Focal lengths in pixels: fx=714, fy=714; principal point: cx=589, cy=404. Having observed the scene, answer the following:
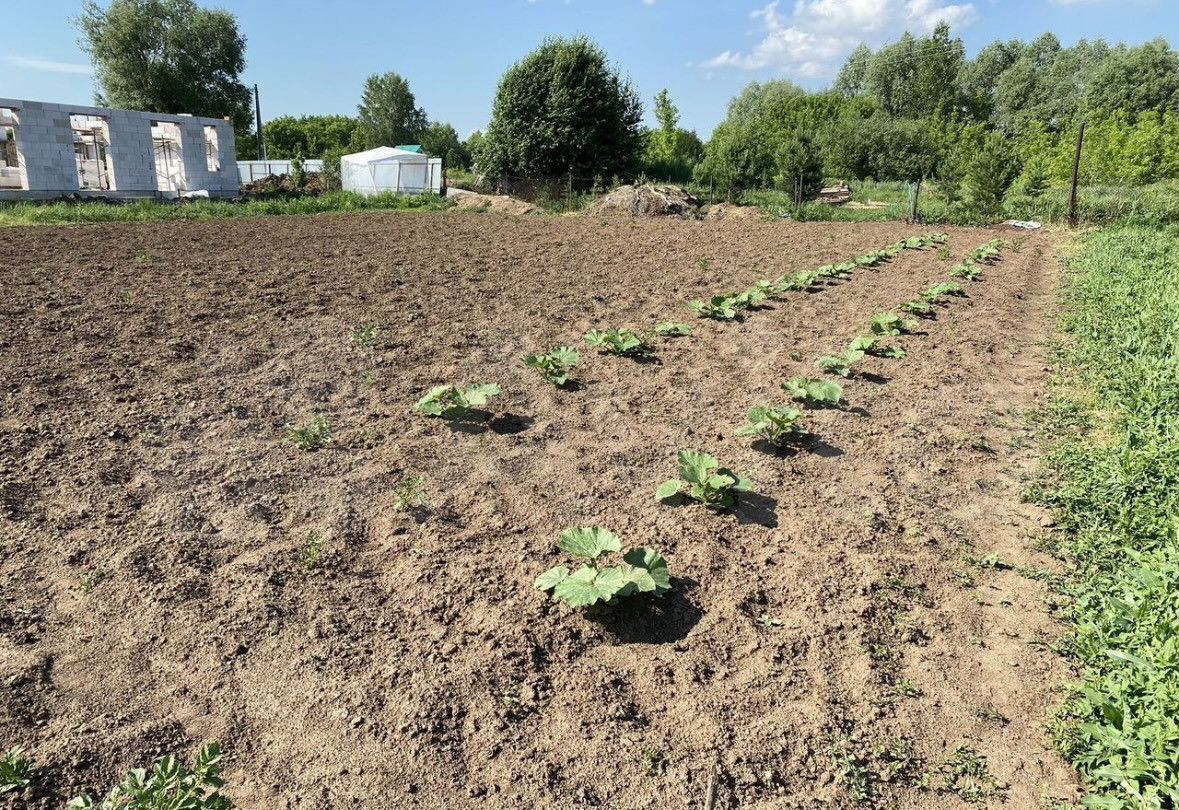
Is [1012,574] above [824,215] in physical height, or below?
below

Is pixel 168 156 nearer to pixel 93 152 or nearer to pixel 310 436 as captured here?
pixel 93 152

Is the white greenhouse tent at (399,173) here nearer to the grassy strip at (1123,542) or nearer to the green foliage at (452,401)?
the green foliage at (452,401)

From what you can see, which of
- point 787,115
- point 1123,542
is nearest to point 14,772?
point 1123,542

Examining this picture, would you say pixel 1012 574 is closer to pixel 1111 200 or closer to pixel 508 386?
pixel 508 386

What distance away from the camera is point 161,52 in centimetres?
4103

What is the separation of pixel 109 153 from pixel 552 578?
29328 millimetres

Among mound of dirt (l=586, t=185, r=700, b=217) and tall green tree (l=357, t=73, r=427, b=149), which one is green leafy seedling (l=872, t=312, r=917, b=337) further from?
tall green tree (l=357, t=73, r=427, b=149)

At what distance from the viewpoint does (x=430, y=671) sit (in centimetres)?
271

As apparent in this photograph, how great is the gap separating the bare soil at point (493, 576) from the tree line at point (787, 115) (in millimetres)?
20672

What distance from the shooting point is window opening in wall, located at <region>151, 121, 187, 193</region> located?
93.1 feet

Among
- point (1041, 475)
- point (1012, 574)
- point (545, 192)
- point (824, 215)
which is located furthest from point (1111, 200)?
point (1012, 574)

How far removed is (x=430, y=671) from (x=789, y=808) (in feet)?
4.41

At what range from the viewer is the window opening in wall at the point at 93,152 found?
2584 cm

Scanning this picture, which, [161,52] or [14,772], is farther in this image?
[161,52]
